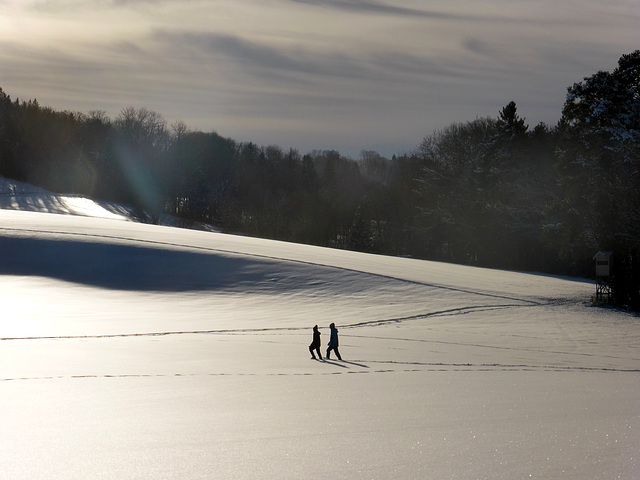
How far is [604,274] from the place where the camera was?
30453 millimetres

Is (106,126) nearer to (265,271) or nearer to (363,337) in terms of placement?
(265,271)

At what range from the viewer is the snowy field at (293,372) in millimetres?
7234

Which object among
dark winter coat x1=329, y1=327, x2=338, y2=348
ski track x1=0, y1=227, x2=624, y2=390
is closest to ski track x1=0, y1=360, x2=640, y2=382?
ski track x1=0, y1=227, x2=624, y2=390

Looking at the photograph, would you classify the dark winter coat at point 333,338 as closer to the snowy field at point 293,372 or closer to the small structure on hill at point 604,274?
the snowy field at point 293,372

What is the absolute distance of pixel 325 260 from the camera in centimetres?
3491

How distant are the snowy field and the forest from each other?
516 centimetres

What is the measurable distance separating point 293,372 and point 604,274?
2136 centimetres

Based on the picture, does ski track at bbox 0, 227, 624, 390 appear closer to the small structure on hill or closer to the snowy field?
the snowy field

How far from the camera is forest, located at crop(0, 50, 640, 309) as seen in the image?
3231cm

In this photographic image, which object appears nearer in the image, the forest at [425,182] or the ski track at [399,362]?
the ski track at [399,362]

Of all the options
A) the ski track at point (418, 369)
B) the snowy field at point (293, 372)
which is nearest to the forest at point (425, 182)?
the snowy field at point (293, 372)

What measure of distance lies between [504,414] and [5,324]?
1580cm

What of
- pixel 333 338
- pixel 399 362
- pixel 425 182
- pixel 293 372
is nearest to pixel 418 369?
pixel 399 362

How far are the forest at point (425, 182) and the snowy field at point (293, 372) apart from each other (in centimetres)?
516
